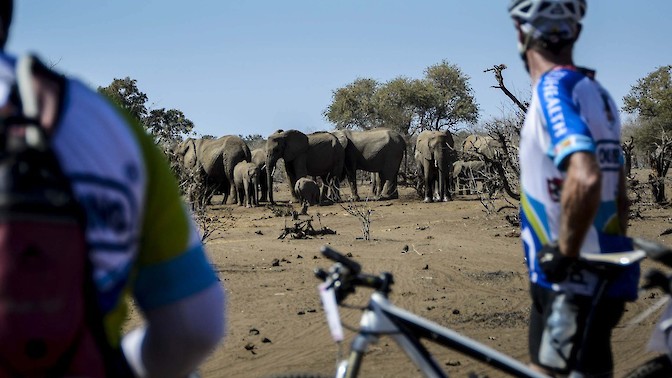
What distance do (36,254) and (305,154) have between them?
28.3 metres

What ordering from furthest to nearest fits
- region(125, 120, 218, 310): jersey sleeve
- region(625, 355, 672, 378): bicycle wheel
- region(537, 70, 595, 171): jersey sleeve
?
region(625, 355, 672, 378): bicycle wheel < region(537, 70, 595, 171): jersey sleeve < region(125, 120, 218, 310): jersey sleeve

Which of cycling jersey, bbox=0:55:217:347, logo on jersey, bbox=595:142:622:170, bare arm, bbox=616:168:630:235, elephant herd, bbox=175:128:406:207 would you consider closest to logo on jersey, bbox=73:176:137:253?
cycling jersey, bbox=0:55:217:347

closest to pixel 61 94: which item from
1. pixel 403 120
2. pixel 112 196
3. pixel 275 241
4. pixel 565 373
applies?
pixel 112 196

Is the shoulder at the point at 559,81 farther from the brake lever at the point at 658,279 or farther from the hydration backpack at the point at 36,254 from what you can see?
the hydration backpack at the point at 36,254

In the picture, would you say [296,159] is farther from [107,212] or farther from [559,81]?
[107,212]

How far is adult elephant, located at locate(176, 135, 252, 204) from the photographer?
29.1 meters

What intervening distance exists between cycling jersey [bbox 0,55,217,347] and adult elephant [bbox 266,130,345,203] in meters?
25.7

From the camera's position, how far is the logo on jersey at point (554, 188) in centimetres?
290

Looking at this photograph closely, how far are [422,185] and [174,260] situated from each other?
26551 millimetres

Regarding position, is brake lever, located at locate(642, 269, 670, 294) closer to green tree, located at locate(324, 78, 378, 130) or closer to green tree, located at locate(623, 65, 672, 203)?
green tree, located at locate(623, 65, 672, 203)

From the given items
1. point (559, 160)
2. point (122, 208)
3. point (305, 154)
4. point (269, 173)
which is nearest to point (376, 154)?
point (305, 154)

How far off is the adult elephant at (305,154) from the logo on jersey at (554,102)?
24.2 meters

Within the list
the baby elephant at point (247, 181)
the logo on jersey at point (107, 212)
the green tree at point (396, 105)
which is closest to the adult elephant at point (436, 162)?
the baby elephant at point (247, 181)

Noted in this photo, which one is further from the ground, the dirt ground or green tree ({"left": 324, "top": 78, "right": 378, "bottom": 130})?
green tree ({"left": 324, "top": 78, "right": 378, "bottom": 130})
